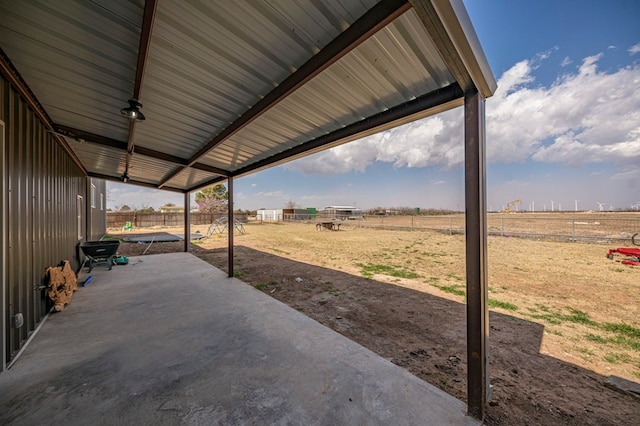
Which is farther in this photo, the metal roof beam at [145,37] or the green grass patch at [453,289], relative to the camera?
the green grass patch at [453,289]

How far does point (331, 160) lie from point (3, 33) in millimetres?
35708

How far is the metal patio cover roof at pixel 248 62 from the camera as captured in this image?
1514mm

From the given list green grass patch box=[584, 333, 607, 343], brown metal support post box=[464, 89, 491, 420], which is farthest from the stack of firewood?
green grass patch box=[584, 333, 607, 343]

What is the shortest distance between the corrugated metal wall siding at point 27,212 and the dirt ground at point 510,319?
2945mm

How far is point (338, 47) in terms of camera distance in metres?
1.70

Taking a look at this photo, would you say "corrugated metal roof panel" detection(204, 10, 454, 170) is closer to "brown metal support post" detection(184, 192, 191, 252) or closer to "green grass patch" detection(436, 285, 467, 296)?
"green grass patch" detection(436, 285, 467, 296)

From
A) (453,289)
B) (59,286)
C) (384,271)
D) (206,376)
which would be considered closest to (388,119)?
(206,376)

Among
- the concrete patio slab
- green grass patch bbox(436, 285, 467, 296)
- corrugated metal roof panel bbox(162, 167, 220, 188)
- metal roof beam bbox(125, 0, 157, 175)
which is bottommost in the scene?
green grass patch bbox(436, 285, 467, 296)

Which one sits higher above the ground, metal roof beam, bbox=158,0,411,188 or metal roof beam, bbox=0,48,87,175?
metal roof beam, bbox=0,48,87,175

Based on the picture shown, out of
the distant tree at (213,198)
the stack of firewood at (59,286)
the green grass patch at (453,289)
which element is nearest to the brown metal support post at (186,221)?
the stack of firewood at (59,286)

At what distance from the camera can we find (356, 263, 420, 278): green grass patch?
18.5 ft

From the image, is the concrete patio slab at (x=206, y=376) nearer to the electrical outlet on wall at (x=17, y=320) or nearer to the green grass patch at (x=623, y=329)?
the electrical outlet on wall at (x=17, y=320)

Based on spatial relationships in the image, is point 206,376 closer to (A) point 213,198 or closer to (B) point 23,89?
(B) point 23,89

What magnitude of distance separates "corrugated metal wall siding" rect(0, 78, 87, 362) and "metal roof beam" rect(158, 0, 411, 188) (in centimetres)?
226
